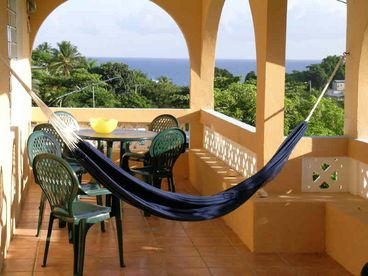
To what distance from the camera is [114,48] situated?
60625 mm

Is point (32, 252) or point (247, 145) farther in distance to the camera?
point (247, 145)

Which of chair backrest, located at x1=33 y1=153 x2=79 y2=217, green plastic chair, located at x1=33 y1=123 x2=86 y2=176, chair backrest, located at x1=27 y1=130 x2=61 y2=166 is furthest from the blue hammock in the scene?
green plastic chair, located at x1=33 y1=123 x2=86 y2=176

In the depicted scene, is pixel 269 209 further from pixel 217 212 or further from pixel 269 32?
pixel 269 32

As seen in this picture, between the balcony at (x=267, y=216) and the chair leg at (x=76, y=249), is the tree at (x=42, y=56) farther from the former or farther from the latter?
the chair leg at (x=76, y=249)

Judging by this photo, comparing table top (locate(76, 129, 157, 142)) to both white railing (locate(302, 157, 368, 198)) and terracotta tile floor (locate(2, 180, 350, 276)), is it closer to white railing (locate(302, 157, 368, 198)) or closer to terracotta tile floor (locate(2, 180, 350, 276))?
terracotta tile floor (locate(2, 180, 350, 276))

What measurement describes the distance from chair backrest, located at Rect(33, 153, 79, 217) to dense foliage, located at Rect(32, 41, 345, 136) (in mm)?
20165

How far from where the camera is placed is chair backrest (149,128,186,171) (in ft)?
19.4

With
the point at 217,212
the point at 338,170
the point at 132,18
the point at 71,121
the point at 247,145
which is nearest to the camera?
the point at 217,212

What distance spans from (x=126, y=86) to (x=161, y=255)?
112 ft

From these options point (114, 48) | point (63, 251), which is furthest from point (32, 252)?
point (114, 48)

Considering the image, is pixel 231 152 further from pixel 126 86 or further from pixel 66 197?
pixel 126 86

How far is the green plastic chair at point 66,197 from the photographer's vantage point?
418 cm

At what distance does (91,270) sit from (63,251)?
484 mm

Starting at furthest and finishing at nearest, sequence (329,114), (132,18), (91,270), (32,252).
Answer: (132,18)
(329,114)
(32,252)
(91,270)
